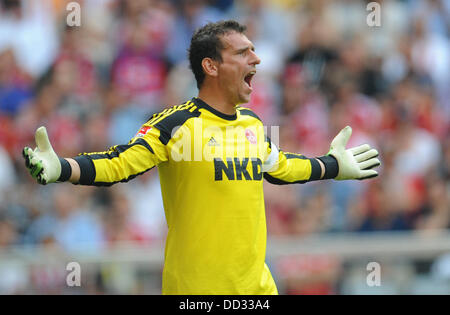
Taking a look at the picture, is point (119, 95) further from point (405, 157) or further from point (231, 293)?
point (231, 293)

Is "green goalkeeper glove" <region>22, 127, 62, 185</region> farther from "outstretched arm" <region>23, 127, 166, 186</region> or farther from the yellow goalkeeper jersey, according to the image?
A: the yellow goalkeeper jersey

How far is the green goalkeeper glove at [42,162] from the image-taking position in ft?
15.0

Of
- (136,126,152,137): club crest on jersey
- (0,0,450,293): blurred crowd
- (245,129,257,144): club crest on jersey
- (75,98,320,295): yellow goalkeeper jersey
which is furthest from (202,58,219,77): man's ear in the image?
(0,0,450,293): blurred crowd

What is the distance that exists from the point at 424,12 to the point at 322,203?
360 cm

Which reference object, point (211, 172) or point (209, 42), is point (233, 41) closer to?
point (209, 42)

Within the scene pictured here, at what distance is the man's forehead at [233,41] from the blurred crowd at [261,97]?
4018mm

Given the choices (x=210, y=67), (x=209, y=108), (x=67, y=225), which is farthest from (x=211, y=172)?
(x=67, y=225)

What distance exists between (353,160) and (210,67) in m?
1.23

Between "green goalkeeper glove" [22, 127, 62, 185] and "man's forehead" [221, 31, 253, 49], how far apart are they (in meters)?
1.38

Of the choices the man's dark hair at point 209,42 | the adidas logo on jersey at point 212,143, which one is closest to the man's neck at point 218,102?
the man's dark hair at point 209,42

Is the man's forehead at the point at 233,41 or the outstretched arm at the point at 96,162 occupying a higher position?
the man's forehead at the point at 233,41

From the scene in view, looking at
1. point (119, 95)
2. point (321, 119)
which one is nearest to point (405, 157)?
point (321, 119)

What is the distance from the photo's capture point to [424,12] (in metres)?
11.2

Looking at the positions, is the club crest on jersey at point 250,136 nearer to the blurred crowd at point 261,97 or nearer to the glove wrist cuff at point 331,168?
the glove wrist cuff at point 331,168
